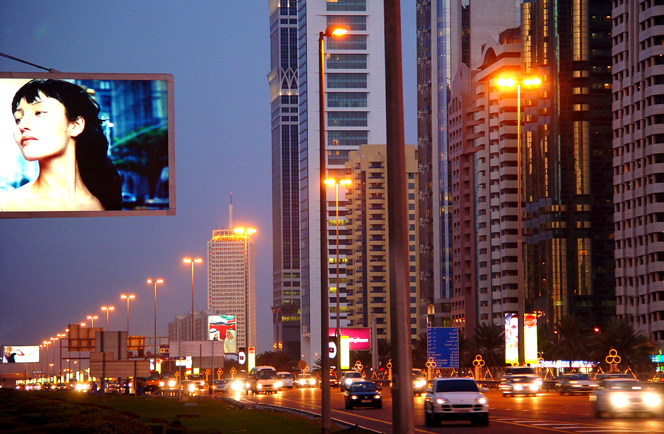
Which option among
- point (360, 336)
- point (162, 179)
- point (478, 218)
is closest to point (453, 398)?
point (162, 179)

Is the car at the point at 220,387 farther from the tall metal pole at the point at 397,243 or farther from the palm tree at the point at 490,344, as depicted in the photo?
the tall metal pole at the point at 397,243

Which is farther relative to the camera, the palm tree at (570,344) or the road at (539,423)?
the palm tree at (570,344)

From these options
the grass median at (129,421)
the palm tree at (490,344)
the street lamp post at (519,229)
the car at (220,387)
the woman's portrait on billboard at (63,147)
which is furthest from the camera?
the palm tree at (490,344)

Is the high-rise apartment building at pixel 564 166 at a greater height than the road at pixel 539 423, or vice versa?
the high-rise apartment building at pixel 564 166

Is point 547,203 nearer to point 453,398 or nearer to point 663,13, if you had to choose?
point 663,13

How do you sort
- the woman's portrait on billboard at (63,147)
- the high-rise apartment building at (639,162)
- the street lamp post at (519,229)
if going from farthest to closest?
the high-rise apartment building at (639,162)
the street lamp post at (519,229)
the woman's portrait on billboard at (63,147)

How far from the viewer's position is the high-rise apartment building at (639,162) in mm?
128500

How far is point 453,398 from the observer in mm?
34844

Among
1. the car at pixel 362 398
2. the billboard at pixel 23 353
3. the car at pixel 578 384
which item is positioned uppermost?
the car at pixel 362 398

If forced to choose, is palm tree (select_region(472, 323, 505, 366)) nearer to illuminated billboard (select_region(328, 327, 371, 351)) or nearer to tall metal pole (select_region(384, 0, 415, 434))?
illuminated billboard (select_region(328, 327, 371, 351))

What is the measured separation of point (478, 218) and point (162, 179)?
171588 millimetres

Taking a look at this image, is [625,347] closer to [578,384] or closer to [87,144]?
[578,384]

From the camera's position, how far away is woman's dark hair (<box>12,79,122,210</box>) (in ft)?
66.2

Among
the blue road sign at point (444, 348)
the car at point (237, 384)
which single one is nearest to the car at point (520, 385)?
the blue road sign at point (444, 348)
